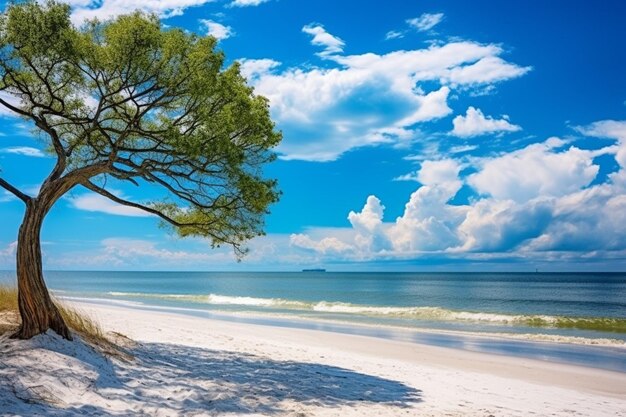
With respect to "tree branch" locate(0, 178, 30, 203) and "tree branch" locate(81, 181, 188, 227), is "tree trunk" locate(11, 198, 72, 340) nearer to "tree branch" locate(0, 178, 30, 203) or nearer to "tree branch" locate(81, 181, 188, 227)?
"tree branch" locate(0, 178, 30, 203)

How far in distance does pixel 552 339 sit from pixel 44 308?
21317 mm

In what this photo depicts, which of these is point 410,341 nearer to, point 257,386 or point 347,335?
point 347,335

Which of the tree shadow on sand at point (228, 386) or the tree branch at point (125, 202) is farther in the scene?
the tree branch at point (125, 202)

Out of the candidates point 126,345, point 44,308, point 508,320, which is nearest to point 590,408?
point 126,345

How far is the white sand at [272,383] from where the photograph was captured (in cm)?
787

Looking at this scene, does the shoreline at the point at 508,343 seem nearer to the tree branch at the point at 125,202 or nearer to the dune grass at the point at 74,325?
the dune grass at the point at 74,325

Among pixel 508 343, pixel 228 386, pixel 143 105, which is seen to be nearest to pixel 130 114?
pixel 143 105

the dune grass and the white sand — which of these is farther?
the dune grass

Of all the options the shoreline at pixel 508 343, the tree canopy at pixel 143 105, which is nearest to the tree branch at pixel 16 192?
the tree canopy at pixel 143 105

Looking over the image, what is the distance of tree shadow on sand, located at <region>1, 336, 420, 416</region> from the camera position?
8195 mm

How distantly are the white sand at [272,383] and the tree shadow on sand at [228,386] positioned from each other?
2 cm

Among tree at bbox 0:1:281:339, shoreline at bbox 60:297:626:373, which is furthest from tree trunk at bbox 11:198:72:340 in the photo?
Result: shoreline at bbox 60:297:626:373

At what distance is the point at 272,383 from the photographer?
33.8ft

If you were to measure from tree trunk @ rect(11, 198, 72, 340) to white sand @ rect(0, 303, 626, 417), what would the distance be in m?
0.33
